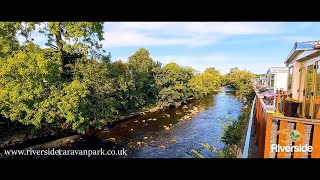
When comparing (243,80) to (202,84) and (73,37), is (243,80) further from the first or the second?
(73,37)

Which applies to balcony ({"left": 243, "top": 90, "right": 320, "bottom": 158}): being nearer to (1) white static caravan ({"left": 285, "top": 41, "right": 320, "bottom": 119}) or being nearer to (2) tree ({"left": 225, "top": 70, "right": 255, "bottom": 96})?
(1) white static caravan ({"left": 285, "top": 41, "right": 320, "bottom": 119})

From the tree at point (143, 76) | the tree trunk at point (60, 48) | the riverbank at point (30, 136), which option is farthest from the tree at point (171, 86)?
the tree trunk at point (60, 48)

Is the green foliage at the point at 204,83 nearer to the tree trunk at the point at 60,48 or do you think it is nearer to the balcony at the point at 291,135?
the tree trunk at the point at 60,48

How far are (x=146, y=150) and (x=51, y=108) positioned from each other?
3273 millimetres

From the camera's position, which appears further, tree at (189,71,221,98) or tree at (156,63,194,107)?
tree at (189,71,221,98)

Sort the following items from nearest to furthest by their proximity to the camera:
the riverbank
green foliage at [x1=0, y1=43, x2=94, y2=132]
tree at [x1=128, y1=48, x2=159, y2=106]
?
green foliage at [x1=0, y1=43, x2=94, y2=132]
the riverbank
tree at [x1=128, y1=48, x2=159, y2=106]

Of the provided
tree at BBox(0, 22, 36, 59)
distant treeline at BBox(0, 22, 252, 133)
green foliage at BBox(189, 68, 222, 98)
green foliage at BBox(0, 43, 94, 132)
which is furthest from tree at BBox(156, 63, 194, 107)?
tree at BBox(0, 22, 36, 59)

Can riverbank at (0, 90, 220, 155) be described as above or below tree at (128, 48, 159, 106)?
below

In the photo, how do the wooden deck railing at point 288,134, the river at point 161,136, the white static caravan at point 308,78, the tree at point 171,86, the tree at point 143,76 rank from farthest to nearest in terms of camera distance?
1. the tree at point 171,86
2. the tree at point 143,76
3. the river at point 161,136
4. the white static caravan at point 308,78
5. the wooden deck railing at point 288,134

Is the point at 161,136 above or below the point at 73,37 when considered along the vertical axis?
below

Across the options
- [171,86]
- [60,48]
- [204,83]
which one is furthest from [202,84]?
[60,48]

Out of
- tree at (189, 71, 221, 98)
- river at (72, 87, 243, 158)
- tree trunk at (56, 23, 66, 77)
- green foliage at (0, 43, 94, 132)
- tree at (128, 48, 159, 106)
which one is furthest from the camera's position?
tree at (189, 71, 221, 98)
